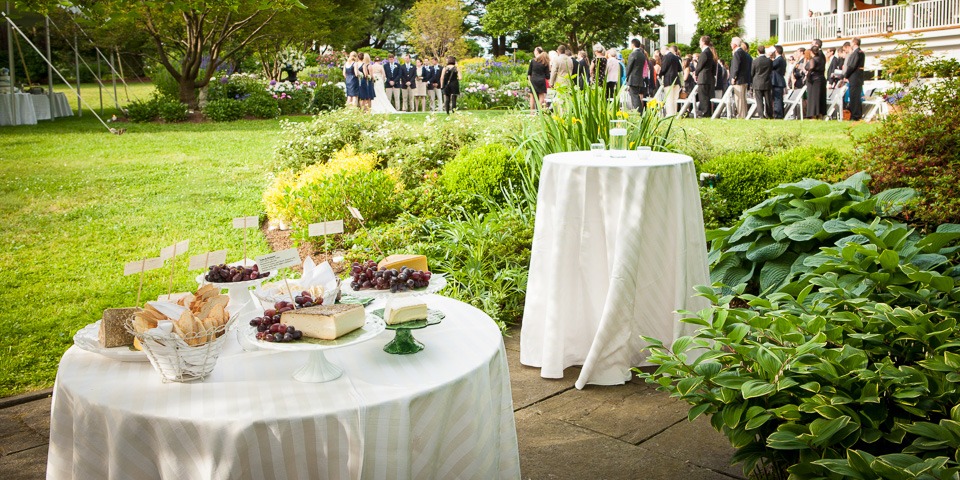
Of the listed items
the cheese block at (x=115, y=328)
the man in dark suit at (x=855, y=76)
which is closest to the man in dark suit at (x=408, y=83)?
the man in dark suit at (x=855, y=76)

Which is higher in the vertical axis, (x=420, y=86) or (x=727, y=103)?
(x=420, y=86)

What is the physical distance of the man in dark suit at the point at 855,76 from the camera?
55.0 ft

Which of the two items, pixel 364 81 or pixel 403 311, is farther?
pixel 364 81

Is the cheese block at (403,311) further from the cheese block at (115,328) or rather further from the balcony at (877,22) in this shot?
the balcony at (877,22)

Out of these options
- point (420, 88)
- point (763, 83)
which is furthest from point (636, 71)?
point (420, 88)

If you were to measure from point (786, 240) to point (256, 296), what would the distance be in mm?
3399

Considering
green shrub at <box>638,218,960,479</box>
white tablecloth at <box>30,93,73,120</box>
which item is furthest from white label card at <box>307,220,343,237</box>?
white tablecloth at <box>30,93,73,120</box>

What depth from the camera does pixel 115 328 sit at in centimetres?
228

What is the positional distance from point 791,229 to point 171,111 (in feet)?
55.3

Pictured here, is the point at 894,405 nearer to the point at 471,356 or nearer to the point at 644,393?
the point at 471,356

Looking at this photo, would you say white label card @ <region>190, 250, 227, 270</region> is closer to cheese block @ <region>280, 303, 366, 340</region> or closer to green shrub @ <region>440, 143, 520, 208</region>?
cheese block @ <region>280, 303, 366, 340</region>

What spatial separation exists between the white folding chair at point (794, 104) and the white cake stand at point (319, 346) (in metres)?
17.3

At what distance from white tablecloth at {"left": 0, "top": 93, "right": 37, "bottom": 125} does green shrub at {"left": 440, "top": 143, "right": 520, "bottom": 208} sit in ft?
45.4

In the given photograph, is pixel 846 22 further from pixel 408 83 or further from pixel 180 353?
pixel 180 353
